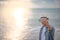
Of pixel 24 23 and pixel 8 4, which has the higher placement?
pixel 8 4

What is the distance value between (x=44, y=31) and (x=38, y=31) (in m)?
0.07

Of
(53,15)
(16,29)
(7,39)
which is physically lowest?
(7,39)

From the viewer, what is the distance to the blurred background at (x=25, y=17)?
172 centimetres

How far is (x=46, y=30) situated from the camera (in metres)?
1.70

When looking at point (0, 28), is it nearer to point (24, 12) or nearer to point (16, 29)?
point (16, 29)

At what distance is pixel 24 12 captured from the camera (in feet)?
5.77

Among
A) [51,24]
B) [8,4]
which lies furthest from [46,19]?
[8,4]

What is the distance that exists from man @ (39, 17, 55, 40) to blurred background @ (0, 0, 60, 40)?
4 centimetres

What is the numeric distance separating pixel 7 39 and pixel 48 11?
2.00 feet

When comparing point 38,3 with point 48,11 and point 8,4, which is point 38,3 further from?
point 8,4

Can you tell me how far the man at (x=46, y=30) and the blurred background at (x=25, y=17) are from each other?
0.04 meters

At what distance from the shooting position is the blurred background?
1719mm

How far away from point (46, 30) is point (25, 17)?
304mm

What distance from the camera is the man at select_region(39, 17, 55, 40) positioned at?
66.2 inches
